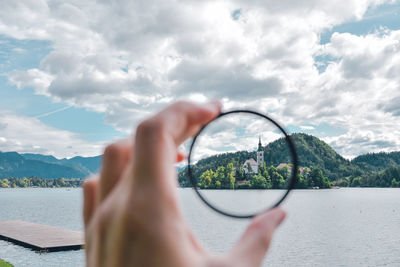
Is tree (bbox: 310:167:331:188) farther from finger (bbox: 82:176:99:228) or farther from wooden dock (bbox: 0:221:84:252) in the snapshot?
wooden dock (bbox: 0:221:84:252)

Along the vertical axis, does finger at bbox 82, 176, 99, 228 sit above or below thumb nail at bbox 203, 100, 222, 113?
below

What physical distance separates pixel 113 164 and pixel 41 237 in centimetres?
2355

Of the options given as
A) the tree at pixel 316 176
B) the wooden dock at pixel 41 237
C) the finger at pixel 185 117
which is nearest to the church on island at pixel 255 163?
the tree at pixel 316 176

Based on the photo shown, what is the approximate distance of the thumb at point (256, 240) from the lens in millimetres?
1308

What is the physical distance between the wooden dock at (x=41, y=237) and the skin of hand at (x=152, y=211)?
66.3 ft

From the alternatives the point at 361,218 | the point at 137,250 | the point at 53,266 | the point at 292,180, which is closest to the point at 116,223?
the point at 137,250

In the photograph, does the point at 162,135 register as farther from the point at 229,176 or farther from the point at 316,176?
the point at 316,176

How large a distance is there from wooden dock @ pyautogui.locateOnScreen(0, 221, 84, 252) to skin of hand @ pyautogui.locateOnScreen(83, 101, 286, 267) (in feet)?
66.3

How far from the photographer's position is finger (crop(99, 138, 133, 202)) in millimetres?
1337

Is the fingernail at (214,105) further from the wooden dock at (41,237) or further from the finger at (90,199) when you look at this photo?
the wooden dock at (41,237)

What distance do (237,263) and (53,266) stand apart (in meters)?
17.5

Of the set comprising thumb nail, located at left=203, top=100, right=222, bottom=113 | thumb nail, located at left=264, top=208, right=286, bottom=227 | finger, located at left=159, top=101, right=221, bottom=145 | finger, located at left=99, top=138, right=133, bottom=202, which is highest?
thumb nail, located at left=203, top=100, right=222, bottom=113

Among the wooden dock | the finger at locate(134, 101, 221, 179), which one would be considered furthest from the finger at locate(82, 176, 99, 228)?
the wooden dock

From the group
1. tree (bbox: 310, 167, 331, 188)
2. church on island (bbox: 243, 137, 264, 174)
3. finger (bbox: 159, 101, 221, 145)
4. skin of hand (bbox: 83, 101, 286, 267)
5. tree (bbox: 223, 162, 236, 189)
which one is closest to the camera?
skin of hand (bbox: 83, 101, 286, 267)
